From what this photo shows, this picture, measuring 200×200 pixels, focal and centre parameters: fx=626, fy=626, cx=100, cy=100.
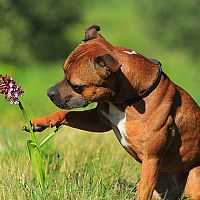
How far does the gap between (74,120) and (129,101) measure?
62 centimetres

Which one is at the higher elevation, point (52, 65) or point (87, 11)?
point (87, 11)

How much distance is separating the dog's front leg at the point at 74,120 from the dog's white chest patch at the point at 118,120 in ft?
0.70

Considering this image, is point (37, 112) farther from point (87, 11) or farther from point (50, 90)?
point (87, 11)

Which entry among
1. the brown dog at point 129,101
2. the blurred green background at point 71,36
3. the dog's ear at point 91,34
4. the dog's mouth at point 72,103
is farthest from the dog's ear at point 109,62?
the blurred green background at point 71,36

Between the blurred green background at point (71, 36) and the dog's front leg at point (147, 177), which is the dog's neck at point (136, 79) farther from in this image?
the blurred green background at point (71, 36)

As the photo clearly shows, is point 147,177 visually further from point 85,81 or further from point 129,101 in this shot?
point 85,81

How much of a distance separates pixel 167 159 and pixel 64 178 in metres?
0.99

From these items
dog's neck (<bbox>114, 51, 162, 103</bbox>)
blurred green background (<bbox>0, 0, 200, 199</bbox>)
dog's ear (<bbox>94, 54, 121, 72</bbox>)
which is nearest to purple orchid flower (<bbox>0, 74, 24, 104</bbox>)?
dog's ear (<bbox>94, 54, 121, 72</bbox>)

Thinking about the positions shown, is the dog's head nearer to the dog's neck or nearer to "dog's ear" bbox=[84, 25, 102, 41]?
the dog's neck

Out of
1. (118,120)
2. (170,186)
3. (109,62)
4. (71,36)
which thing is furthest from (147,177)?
(71,36)

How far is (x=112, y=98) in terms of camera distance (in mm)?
5328

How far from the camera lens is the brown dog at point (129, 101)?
5.25m

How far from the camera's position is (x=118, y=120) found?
18.0ft

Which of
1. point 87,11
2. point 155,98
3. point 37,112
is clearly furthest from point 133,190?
point 87,11
